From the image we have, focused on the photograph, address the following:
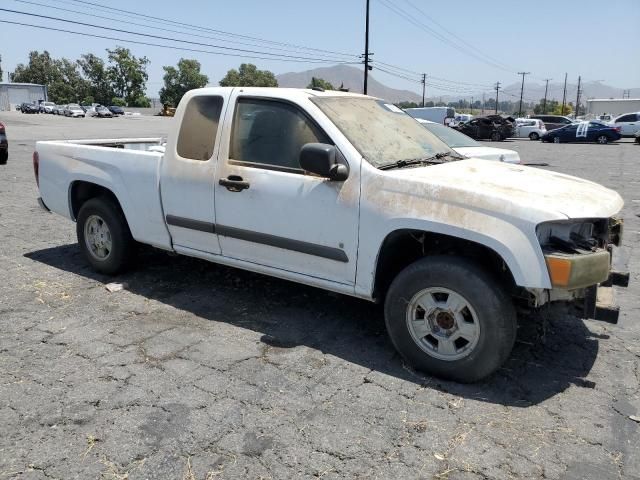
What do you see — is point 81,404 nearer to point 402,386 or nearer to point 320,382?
point 320,382

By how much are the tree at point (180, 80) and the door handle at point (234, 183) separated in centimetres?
10286

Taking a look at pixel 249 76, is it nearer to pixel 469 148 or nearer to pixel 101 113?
pixel 101 113

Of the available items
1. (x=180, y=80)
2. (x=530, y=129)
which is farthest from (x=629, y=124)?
(x=180, y=80)

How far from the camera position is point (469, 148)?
29.6ft

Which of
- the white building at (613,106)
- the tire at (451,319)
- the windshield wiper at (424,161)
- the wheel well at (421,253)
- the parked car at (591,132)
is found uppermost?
the white building at (613,106)

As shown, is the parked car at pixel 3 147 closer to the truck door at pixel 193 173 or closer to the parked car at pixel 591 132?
the truck door at pixel 193 173

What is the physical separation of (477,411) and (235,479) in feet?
4.76

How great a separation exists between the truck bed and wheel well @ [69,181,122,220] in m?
0.03

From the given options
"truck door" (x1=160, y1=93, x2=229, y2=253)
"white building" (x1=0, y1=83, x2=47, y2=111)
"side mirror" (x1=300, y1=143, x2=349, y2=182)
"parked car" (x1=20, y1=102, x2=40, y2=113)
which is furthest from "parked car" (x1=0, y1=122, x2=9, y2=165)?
"white building" (x1=0, y1=83, x2=47, y2=111)

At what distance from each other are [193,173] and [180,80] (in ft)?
347

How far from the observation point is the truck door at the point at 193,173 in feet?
14.8

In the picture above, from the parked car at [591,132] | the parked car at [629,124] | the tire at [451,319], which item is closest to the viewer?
the tire at [451,319]

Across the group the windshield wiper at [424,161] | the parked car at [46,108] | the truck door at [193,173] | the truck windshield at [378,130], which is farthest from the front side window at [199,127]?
the parked car at [46,108]

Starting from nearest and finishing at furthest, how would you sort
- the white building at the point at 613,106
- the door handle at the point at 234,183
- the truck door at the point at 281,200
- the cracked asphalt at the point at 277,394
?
the cracked asphalt at the point at 277,394
the truck door at the point at 281,200
the door handle at the point at 234,183
the white building at the point at 613,106
